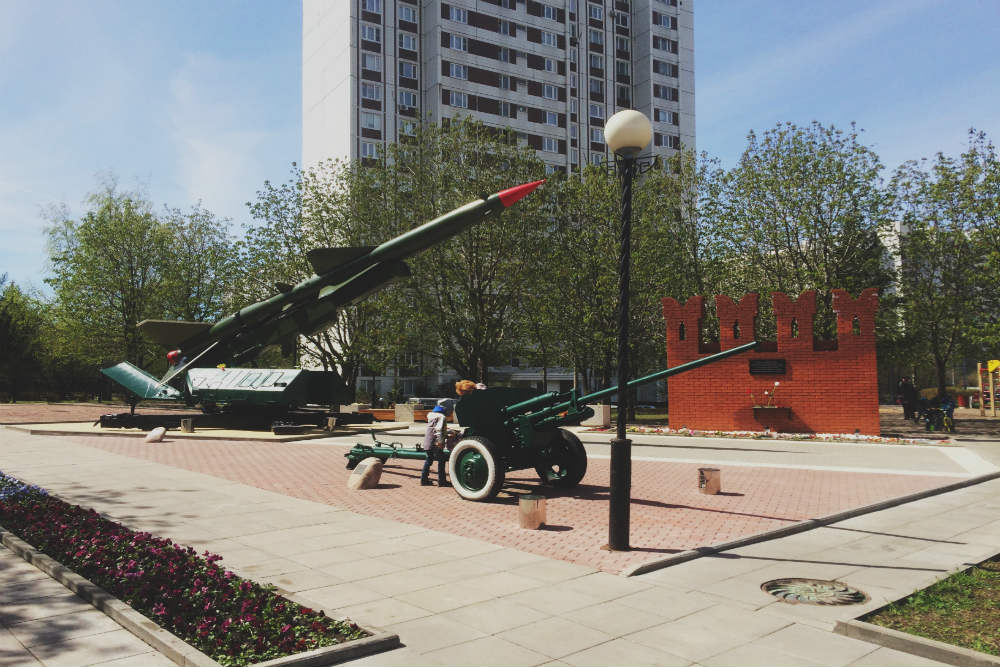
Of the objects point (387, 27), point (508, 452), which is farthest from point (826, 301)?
point (387, 27)

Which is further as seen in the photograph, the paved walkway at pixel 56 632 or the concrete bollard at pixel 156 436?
the concrete bollard at pixel 156 436

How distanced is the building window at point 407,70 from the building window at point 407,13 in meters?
3.87

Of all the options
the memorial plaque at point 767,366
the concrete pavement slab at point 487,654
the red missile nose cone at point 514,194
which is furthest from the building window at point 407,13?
the concrete pavement slab at point 487,654

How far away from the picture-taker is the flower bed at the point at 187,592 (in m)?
4.80

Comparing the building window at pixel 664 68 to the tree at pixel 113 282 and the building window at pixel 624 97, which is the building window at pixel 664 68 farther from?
the tree at pixel 113 282

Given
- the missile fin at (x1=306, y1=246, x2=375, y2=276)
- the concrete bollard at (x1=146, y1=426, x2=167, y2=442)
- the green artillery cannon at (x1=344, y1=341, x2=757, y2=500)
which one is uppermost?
the missile fin at (x1=306, y1=246, x2=375, y2=276)

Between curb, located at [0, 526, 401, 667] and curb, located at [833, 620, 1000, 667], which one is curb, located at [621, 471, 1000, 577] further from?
curb, located at [0, 526, 401, 667]

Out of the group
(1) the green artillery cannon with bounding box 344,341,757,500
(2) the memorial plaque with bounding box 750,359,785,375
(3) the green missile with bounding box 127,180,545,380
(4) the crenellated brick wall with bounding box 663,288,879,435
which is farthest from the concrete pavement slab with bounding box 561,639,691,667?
(2) the memorial plaque with bounding box 750,359,785,375

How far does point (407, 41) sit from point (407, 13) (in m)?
2.48

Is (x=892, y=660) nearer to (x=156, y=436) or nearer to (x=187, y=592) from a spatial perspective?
(x=187, y=592)

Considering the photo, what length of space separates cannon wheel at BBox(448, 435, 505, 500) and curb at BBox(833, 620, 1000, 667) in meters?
5.80

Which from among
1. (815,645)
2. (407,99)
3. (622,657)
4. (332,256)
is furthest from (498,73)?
(622,657)

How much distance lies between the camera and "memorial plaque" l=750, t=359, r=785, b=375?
22.8m

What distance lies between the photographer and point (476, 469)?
1066cm
